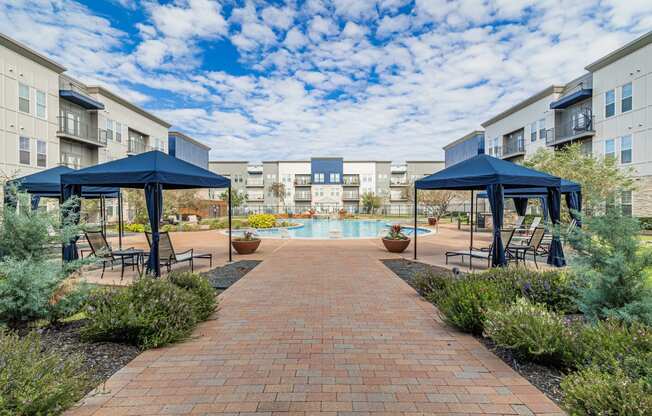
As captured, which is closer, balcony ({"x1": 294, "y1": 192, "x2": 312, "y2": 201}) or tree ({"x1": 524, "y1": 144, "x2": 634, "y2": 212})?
tree ({"x1": 524, "y1": 144, "x2": 634, "y2": 212})

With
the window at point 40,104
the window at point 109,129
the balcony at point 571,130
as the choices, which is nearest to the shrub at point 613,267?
the balcony at point 571,130

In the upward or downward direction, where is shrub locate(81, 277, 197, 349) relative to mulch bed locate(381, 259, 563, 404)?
upward

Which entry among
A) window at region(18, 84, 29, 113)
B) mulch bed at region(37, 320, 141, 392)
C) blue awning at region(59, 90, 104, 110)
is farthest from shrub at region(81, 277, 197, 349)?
blue awning at region(59, 90, 104, 110)

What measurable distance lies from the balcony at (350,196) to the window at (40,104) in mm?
48605

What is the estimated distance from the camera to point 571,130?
88.0 ft

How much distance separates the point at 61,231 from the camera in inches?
165

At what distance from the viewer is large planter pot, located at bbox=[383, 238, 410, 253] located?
1106 cm

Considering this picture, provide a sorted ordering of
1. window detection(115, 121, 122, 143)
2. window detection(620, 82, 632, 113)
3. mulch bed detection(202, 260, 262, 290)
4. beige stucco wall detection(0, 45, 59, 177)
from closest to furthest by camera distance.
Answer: mulch bed detection(202, 260, 262, 290) → beige stucco wall detection(0, 45, 59, 177) → window detection(620, 82, 632, 113) → window detection(115, 121, 122, 143)

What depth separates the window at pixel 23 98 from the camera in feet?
65.5

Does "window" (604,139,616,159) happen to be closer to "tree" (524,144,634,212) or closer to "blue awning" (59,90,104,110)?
"tree" (524,144,634,212)

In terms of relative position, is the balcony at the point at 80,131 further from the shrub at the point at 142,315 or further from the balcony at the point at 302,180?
the balcony at the point at 302,180

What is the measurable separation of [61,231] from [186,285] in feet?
5.60

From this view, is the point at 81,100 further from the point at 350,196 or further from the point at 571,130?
the point at 350,196

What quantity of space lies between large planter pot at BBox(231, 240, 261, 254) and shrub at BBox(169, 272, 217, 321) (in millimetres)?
5560
